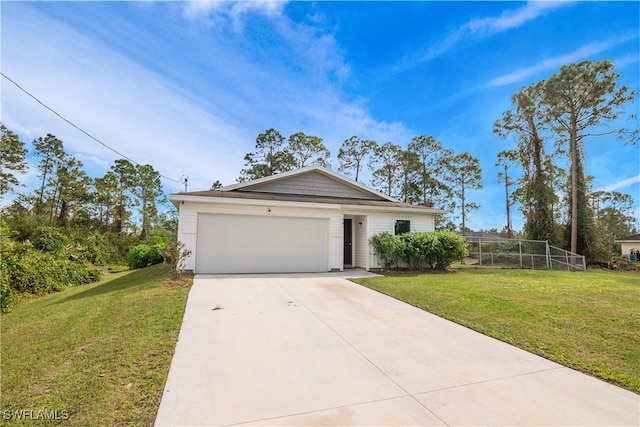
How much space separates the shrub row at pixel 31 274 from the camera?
7.90m

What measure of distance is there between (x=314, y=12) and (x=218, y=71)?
154 inches

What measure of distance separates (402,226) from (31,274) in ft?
42.2

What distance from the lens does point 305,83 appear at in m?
12.9

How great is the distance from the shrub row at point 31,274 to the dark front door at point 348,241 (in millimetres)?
10244

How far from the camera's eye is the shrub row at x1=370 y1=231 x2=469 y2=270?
10.6 m

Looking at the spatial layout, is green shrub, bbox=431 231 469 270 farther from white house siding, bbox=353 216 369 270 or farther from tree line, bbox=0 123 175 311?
tree line, bbox=0 123 175 311

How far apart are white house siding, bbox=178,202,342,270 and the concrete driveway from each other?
4.65 meters

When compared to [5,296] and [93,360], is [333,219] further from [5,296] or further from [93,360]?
[5,296]

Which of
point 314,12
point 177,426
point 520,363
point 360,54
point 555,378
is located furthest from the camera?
point 360,54

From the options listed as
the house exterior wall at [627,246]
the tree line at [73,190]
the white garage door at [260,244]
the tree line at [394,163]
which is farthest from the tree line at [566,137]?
the tree line at [73,190]

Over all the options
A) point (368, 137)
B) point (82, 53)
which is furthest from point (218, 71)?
point (368, 137)

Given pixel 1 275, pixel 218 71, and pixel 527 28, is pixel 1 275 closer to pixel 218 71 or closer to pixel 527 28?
pixel 218 71

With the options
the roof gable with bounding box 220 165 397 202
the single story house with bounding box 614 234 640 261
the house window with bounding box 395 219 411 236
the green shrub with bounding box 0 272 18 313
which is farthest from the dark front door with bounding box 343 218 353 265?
the single story house with bounding box 614 234 640 261

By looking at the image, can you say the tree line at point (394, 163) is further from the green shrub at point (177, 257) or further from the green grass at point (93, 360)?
the green grass at point (93, 360)
